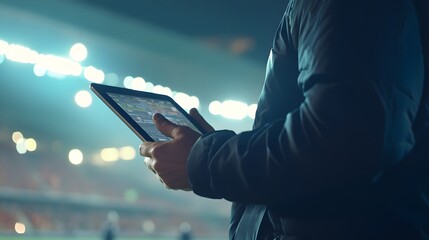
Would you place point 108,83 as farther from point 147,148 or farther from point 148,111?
point 147,148

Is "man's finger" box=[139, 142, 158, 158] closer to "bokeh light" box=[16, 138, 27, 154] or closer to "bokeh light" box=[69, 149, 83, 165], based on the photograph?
"bokeh light" box=[16, 138, 27, 154]

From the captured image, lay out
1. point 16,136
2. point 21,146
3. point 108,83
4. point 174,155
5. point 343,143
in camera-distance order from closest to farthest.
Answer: point 343,143, point 174,155, point 108,83, point 16,136, point 21,146

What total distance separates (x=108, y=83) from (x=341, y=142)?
6.36 metres

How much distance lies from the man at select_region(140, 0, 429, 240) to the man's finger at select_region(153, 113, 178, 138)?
2.2 inches

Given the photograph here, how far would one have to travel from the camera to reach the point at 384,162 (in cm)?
51

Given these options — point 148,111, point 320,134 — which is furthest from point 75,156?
point 320,134

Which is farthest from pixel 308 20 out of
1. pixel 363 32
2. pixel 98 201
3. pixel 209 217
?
pixel 209 217

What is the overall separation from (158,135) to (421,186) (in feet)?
1.06

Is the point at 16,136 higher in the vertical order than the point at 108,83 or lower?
higher

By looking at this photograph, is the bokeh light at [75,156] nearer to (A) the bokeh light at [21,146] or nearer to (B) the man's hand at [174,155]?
(A) the bokeh light at [21,146]

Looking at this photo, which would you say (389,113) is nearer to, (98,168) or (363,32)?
(363,32)

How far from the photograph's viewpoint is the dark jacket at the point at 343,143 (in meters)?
0.49

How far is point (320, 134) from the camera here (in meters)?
0.49

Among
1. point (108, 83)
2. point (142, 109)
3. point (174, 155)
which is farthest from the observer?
point (108, 83)
